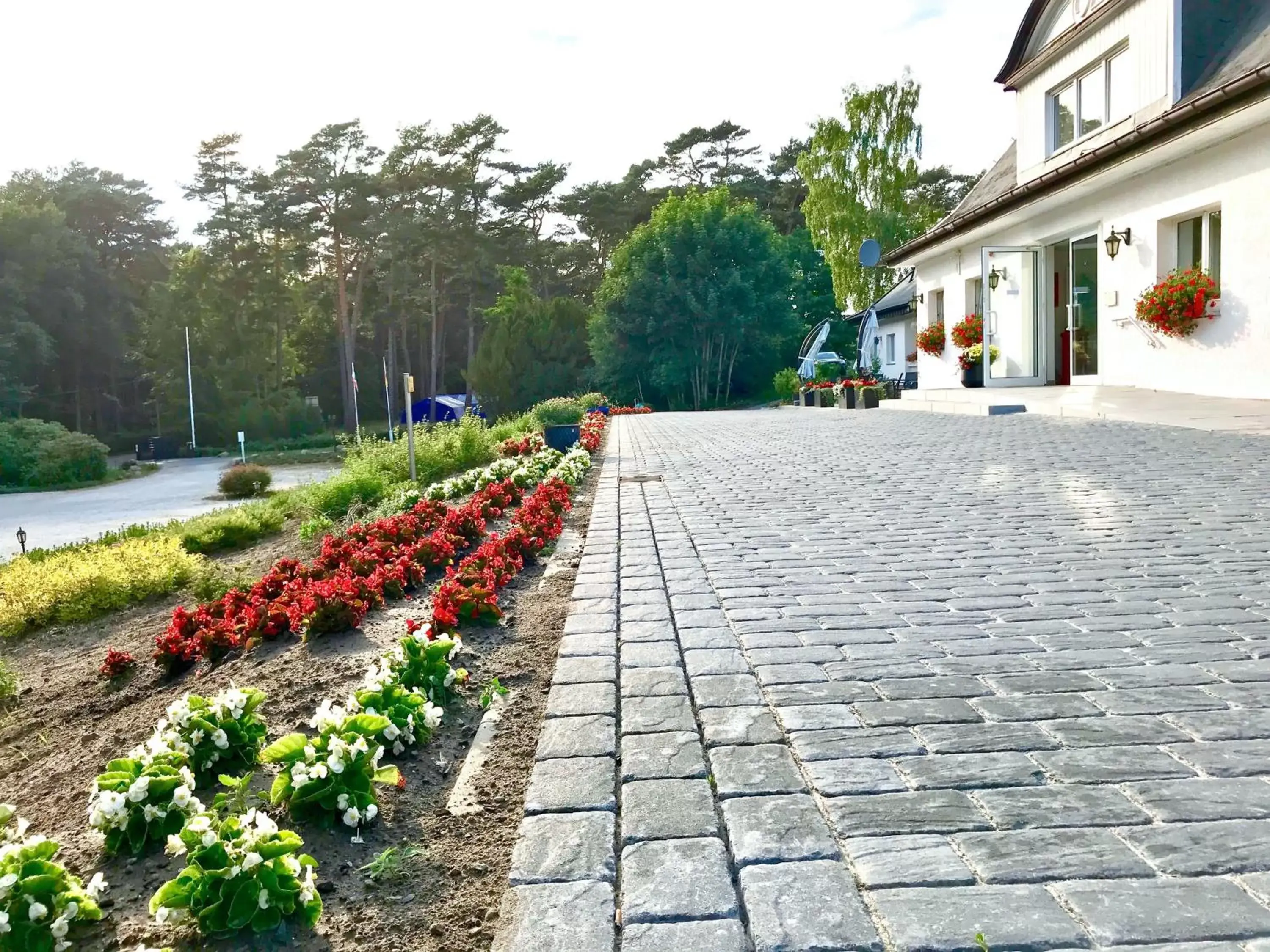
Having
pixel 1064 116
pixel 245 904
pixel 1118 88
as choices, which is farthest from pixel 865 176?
pixel 245 904

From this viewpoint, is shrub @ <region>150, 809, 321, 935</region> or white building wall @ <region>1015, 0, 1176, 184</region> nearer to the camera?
shrub @ <region>150, 809, 321, 935</region>

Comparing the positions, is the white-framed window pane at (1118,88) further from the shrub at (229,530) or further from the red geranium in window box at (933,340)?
the shrub at (229,530)

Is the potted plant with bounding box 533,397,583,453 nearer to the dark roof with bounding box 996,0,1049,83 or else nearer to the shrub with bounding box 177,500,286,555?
the shrub with bounding box 177,500,286,555

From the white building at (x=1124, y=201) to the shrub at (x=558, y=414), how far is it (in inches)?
298

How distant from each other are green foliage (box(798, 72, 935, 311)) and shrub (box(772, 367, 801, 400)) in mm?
8883

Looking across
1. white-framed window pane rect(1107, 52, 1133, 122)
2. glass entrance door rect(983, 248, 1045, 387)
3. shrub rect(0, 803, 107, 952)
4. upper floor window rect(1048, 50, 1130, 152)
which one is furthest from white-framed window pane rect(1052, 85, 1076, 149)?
shrub rect(0, 803, 107, 952)

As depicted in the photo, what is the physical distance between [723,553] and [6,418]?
1734 inches

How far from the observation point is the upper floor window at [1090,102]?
586 inches

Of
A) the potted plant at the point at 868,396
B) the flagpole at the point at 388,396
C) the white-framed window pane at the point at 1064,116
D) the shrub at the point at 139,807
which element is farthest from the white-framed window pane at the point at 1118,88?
the shrub at the point at 139,807

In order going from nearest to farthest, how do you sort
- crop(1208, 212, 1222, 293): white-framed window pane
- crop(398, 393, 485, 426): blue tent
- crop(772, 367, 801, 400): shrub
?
crop(1208, 212, 1222, 293): white-framed window pane
crop(772, 367, 801, 400): shrub
crop(398, 393, 485, 426): blue tent

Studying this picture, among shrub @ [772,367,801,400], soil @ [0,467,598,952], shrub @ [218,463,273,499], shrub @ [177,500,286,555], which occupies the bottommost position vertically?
shrub @ [218,463,273,499]

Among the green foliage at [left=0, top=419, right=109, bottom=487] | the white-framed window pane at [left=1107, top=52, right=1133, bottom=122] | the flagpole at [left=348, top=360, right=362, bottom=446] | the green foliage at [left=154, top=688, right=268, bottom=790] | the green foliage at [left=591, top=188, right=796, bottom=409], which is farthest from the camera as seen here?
the flagpole at [left=348, top=360, right=362, bottom=446]

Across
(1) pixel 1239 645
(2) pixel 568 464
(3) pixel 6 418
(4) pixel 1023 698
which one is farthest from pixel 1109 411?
(3) pixel 6 418

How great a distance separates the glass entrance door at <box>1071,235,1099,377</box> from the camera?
15.5 metres
